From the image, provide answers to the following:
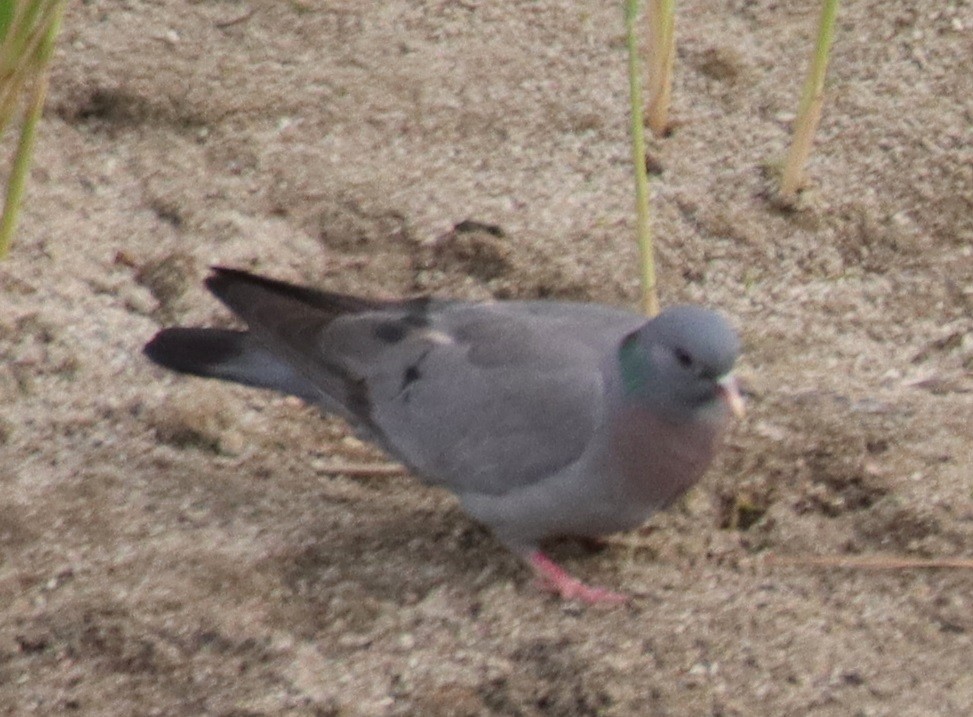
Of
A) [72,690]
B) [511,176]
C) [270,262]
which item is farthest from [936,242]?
[72,690]

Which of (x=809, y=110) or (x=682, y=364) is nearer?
(x=682, y=364)

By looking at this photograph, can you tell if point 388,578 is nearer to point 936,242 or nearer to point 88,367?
point 88,367

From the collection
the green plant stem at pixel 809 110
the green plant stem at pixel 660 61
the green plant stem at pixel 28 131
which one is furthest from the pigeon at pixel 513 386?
the green plant stem at pixel 660 61

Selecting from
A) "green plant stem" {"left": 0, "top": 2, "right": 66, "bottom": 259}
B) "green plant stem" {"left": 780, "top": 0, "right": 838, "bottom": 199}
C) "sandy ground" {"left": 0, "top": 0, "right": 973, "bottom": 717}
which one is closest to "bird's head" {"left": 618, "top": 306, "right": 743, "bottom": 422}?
"sandy ground" {"left": 0, "top": 0, "right": 973, "bottom": 717}

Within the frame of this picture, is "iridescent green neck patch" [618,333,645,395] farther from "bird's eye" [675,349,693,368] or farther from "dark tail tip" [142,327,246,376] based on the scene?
"dark tail tip" [142,327,246,376]

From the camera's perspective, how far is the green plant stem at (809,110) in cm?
358

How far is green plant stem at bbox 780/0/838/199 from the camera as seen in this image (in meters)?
3.58

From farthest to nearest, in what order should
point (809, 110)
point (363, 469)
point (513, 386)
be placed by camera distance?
point (809, 110) < point (363, 469) < point (513, 386)

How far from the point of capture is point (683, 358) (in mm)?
3094

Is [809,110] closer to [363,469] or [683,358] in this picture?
[683,358]

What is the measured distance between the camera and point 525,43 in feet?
14.4

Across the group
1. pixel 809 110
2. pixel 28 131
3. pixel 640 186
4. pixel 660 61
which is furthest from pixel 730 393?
pixel 28 131

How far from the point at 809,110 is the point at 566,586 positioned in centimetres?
119

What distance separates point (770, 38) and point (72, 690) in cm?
227
